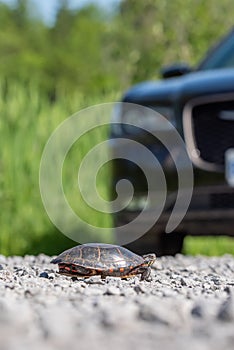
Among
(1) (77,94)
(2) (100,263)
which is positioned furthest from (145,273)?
(1) (77,94)

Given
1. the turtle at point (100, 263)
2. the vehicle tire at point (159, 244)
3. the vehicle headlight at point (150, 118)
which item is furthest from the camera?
the vehicle tire at point (159, 244)

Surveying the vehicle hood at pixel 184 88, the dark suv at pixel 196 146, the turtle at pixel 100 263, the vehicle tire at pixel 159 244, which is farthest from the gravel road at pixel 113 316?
the vehicle tire at pixel 159 244

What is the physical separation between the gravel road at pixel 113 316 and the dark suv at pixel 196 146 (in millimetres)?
2206

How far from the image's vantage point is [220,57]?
6.86 m

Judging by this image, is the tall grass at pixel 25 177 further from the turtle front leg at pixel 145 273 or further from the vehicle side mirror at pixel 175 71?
the turtle front leg at pixel 145 273

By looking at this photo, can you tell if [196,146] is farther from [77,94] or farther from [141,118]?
[77,94]

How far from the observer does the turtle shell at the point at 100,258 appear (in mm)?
4000

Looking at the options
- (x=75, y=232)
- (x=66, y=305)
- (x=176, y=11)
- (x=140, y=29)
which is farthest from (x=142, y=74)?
(x=66, y=305)

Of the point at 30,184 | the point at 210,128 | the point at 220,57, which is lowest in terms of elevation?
the point at 30,184

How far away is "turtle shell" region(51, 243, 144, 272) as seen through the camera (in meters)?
4.00

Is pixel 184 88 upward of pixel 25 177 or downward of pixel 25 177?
upward

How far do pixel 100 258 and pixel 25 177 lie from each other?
427 cm

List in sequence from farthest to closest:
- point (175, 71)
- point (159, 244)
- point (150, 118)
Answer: point (175, 71)
point (159, 244)
point (150, 118)

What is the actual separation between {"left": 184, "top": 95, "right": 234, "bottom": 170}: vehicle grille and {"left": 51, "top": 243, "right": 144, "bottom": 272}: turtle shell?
190 cm
